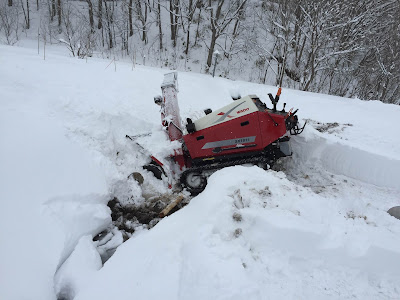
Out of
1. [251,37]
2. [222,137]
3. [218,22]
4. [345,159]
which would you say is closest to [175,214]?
[222,137]

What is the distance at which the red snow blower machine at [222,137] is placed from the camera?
428 cm

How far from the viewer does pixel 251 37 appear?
17.3 meters

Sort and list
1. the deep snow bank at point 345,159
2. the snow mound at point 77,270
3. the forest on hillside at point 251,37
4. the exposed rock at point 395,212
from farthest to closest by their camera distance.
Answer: the forest on hillside at point 251,37 → the deep snow bank at point 345,159 → the exposed rock at point 395,212 → the snow mound at point 77,270

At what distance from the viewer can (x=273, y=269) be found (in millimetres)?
2303

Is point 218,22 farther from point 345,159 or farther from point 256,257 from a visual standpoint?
point 256,257

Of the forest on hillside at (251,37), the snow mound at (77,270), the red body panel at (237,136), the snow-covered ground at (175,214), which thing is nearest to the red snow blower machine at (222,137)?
the red body panel at (237,136)

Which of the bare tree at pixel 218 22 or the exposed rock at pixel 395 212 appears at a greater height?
the bare tree at pixel 218 22

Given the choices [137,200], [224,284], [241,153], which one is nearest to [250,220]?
[224,284]

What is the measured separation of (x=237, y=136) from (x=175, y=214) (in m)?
1.83

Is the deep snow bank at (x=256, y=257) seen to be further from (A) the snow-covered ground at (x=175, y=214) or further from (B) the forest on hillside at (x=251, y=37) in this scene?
(B) the forest on hillside at (x=251, y=37)

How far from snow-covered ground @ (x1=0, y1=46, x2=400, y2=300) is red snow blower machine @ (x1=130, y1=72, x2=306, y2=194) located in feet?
1.39

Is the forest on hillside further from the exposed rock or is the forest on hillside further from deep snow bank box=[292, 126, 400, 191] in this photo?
the exposed rock

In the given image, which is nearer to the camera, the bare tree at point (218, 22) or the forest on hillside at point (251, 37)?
the forest on hillside at point (251, 37)

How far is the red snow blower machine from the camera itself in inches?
168
